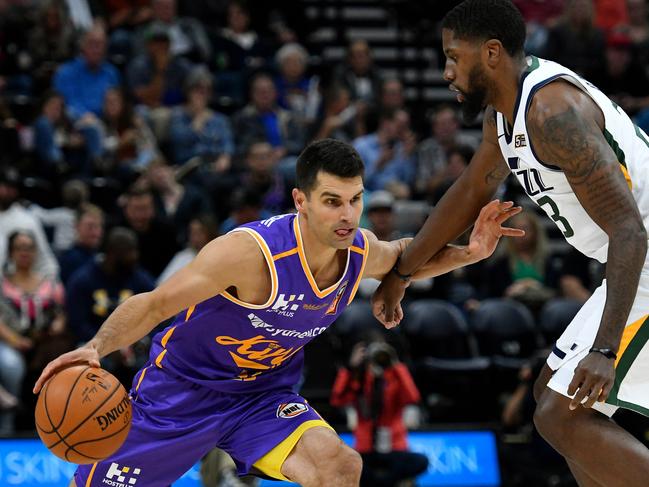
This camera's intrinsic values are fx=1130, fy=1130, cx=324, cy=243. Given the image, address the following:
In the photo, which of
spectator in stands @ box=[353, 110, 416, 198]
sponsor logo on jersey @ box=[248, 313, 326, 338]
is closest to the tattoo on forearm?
sponsor logo on jersey @ box=[248, 313, 326, 338]

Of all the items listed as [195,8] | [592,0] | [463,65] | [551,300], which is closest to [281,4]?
[195,8]

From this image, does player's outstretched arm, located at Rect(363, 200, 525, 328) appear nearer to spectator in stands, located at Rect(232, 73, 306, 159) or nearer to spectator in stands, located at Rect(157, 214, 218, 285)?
spectator in stands, located at Rect(157, 214, 218, 285)

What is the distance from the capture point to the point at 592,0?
43.6ft

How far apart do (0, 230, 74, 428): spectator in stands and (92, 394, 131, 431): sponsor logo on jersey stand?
144 inches

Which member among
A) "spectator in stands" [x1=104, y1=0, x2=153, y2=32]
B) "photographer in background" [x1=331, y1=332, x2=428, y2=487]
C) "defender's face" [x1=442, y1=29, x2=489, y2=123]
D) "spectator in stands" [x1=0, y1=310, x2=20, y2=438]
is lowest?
"photographer in background" [x1=331, y1=332, x2=428, y2=487]

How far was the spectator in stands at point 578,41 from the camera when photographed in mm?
12250

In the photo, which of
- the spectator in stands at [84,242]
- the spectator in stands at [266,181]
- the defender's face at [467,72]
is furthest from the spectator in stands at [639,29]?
the defender's face at [467,72]

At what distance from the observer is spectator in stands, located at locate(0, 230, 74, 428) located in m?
8.15

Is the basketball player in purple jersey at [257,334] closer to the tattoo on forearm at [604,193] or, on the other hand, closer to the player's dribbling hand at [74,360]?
the player's dribbling hand at [74,360]

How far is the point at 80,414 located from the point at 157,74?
717cm

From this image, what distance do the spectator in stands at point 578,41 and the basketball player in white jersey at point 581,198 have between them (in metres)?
7.99

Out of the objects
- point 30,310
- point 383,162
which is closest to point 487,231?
point 30,310

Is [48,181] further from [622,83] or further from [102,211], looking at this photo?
[622,83]

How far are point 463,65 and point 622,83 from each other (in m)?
8.32
